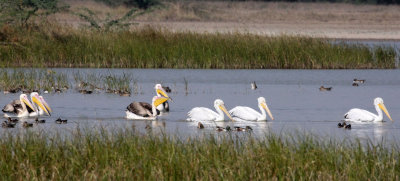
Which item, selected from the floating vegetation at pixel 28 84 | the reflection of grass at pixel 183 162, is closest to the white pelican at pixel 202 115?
the reflection of grass at pixel 183 162

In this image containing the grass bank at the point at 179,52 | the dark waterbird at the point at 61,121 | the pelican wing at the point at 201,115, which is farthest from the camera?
the grass bank at the point at 179,52

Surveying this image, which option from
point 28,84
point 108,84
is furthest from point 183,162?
point 28,84

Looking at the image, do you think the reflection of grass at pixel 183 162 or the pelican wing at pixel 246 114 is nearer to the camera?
the reflection of grass at pixel 183 162

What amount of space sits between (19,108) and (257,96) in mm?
5822

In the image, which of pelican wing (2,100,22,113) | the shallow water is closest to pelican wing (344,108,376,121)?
the shallow water

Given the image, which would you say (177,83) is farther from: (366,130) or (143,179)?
(143,179)

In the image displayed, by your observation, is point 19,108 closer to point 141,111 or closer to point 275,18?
point 141,111

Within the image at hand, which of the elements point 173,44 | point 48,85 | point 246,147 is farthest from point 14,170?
point 173,44

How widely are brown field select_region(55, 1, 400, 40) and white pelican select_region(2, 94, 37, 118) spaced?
25.3 m

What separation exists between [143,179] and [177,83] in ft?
42.2

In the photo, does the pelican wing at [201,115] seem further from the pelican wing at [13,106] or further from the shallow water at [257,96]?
the pelican wing at [13,106]

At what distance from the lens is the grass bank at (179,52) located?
918 inches

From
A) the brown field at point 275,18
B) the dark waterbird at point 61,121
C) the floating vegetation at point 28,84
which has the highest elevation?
the brown field at point 275,18

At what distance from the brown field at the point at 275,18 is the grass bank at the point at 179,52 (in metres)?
15.4
